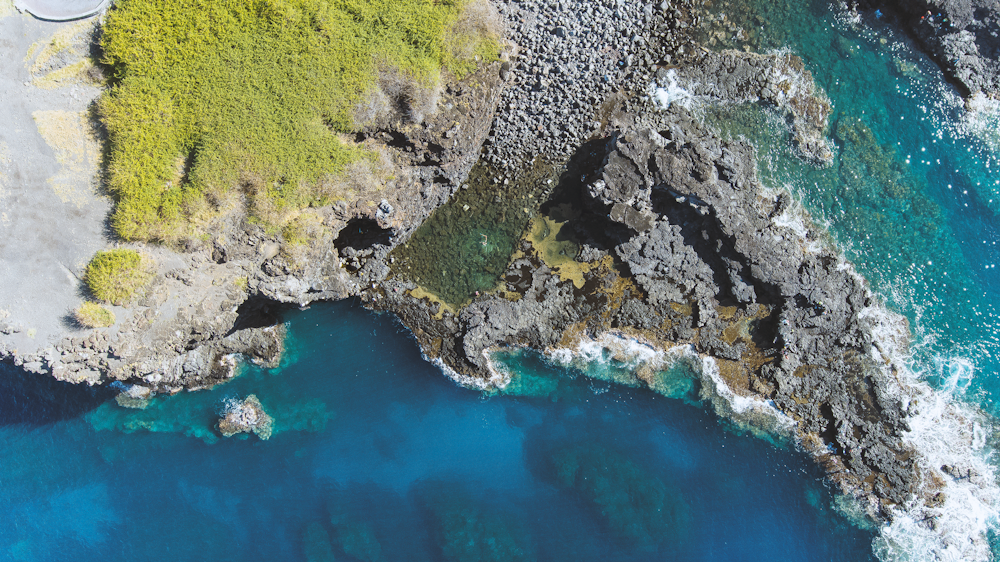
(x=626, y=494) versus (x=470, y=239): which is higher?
(x=470, y=239)

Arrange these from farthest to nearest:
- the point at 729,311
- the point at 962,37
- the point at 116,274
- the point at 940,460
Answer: the point at 729,311 → the point at 940,460 → the point at 962,37 → the point at 116,274

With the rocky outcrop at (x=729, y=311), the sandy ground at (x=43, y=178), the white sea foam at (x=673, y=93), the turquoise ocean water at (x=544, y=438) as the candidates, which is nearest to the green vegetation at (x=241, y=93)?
the sandy ground at (x=43, y=178)

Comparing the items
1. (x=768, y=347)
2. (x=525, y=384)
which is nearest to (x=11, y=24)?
(x=525, y=384)

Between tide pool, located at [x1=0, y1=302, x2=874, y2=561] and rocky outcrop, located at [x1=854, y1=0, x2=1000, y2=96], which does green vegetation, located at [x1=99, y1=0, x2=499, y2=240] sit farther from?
rocky outcrop, located at [x1=854, y1=0, x2=1000, y2=96]

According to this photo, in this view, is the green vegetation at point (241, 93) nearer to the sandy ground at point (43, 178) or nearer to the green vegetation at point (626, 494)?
the sandy ground at point (43, 178)

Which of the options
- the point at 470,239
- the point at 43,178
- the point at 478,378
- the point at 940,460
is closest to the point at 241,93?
the point at 43,178

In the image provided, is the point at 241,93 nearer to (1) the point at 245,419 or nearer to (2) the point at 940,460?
(1) the point at 245,419

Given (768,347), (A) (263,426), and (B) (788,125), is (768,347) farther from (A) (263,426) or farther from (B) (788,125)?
(A) (263,426)
